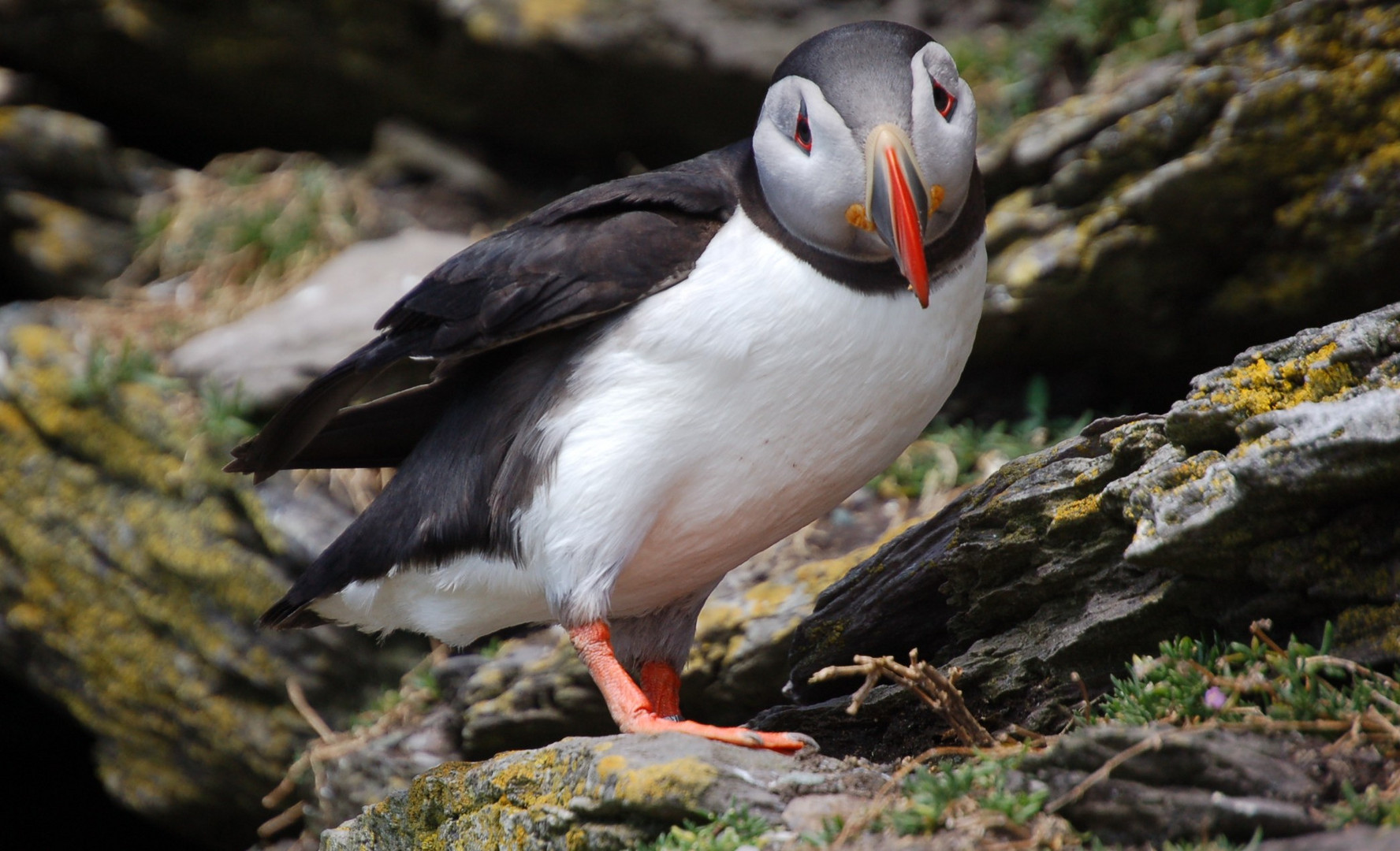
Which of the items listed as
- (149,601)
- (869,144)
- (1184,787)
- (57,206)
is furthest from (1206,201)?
(57,206)

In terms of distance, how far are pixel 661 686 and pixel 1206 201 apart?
2.76 metres

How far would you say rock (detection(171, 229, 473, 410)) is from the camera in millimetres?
6207

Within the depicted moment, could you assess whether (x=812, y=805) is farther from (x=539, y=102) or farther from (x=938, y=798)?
(x=539, y=102)

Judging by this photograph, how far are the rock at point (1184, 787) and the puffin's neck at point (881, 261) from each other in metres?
1.29

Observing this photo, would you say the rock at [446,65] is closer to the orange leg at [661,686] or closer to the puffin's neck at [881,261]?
the puffin's neck at [881,261]

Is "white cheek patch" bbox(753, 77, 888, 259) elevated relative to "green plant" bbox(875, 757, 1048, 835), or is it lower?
elevated

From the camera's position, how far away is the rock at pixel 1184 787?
6.97 ft

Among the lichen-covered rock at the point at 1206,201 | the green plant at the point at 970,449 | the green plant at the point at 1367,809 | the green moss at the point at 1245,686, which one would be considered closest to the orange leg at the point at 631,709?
the green moss at the point at 1245,686

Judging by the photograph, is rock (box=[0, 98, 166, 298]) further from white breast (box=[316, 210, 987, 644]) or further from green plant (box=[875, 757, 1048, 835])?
green plant (box=[875, 757, 1048, 835])

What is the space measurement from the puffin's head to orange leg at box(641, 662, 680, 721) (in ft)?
4.94

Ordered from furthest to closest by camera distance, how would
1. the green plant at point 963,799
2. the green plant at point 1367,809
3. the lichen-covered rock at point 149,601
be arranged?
the lichen-covered rock at point 149,601 → the green plant at point 963,799 → the green plant at point 1367,809

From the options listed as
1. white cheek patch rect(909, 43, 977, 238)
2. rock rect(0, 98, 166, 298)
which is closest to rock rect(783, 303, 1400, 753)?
white cheek patch rect(909, 43, 977, 238)

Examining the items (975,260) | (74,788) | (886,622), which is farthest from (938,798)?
(74,788)

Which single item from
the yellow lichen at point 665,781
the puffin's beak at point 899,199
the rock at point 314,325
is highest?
the rock at point 314,325
